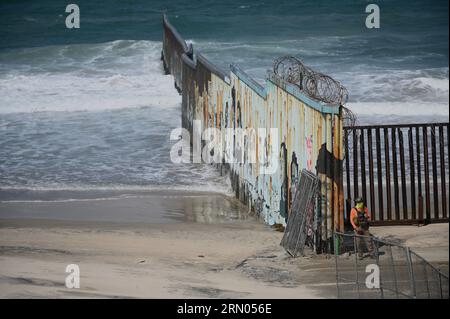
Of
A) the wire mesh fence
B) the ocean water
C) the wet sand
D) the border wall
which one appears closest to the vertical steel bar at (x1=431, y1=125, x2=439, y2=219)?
the border wall

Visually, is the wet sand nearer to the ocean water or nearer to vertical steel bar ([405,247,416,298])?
vertical steel bar ([405,247,416,298])

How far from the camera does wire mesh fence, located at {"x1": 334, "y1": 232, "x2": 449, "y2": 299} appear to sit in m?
10.9

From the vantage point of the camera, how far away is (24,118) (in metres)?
33.1

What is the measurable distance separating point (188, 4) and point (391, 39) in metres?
14.2

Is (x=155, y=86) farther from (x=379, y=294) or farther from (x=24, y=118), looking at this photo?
(x=379, y=294)

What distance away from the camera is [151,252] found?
14977 millimetres

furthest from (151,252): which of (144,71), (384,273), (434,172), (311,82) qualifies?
(144,71)

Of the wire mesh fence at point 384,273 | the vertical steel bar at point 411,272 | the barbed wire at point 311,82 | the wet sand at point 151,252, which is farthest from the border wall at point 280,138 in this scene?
the vertical steel bar at point 411,272

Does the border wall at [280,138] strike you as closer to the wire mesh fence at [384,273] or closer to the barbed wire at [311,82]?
→ the barbed wire at [311,82]

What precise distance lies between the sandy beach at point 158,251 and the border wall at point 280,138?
0.47 meters

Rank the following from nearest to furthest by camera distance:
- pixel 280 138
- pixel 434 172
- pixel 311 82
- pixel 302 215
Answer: pixel 302 215 < pixel 434 172 < pixel 311 82 < pixel 280 138

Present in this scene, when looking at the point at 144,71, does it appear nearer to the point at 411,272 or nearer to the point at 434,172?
the point at 434,172

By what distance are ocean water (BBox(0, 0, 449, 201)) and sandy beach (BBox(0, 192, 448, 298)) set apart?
1.94 metres

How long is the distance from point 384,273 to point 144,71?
33.9 meters
